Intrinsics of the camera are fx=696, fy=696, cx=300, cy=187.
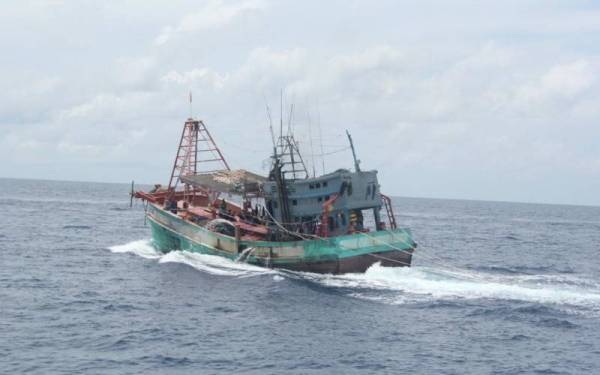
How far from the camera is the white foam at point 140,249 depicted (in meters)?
53.7

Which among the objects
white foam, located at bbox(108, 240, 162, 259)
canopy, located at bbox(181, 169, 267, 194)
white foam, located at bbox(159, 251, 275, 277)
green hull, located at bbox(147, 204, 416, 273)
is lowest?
white foam, located at bbox(108, 240, 162, 259)

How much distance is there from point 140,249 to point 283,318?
92.4 feet

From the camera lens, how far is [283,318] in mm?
32406

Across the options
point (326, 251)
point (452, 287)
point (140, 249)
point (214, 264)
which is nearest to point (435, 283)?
point (452, 287)

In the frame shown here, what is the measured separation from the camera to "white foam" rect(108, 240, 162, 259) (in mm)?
53719

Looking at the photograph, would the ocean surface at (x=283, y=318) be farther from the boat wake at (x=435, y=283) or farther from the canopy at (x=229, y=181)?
the canopy at (x=229, y=181)

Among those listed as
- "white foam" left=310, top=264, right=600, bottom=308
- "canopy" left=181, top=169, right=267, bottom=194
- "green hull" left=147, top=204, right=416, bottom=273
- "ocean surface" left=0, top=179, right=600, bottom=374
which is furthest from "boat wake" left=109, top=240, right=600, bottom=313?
"canopy" left=181, top=169, right=267, bottom=194

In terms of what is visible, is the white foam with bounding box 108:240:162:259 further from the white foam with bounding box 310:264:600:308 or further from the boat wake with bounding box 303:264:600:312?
the white foam with bounding box 310:264:600:308

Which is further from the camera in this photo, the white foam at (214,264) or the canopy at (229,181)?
the canopy at (229,181)

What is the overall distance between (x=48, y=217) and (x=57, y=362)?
70975 mm

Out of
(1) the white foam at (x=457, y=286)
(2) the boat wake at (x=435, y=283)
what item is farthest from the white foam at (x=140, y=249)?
Result: (1) the white foam at (x=457, y=286)

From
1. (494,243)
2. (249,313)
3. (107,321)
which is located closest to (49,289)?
(107,321)

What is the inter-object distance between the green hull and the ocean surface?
0.73 m

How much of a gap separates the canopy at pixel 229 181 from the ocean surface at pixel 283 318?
5.10 m
